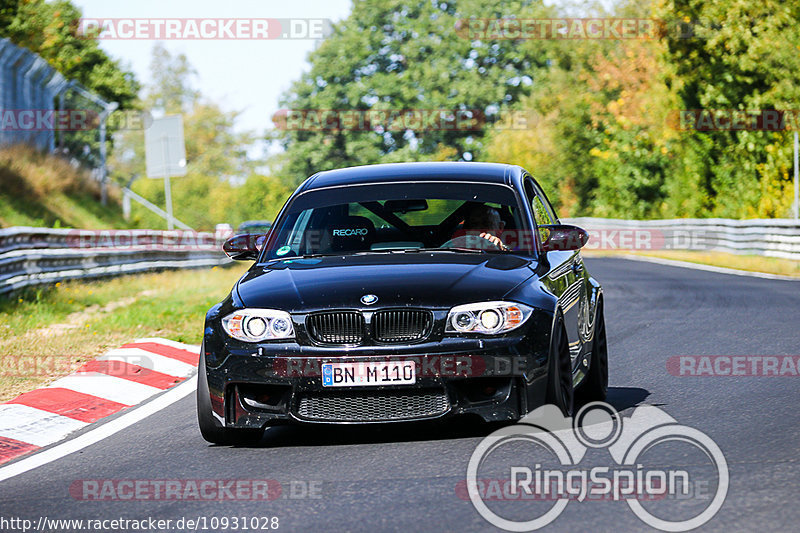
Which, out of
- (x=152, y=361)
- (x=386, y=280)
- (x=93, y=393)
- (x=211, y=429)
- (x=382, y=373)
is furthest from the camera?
(x=152, y=361)

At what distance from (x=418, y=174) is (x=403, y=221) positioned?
0.42 meters

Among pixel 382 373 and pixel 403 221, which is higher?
pixel 403 221

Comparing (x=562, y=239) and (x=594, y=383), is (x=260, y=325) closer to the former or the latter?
(x=562, y=239)

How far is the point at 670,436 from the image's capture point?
664cm

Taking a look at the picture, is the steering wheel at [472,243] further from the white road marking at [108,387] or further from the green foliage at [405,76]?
the green foliage at [405,76]

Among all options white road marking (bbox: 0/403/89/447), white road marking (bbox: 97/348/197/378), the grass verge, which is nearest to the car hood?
white road marking (bbox: 0/403/89/447)

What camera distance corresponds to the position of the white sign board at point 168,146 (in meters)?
62.7

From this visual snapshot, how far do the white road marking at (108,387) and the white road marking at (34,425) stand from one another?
2.62 ft

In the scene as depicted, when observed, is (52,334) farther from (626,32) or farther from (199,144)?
(199,144)

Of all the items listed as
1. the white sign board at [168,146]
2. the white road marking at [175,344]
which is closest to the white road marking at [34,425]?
the white road marking at [175,344]

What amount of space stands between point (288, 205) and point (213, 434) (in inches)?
71.6

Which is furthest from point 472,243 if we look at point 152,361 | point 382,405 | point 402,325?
point 152,361

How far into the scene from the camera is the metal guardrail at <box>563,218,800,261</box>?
3025 centimetres

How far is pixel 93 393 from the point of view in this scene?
31.1 ft
